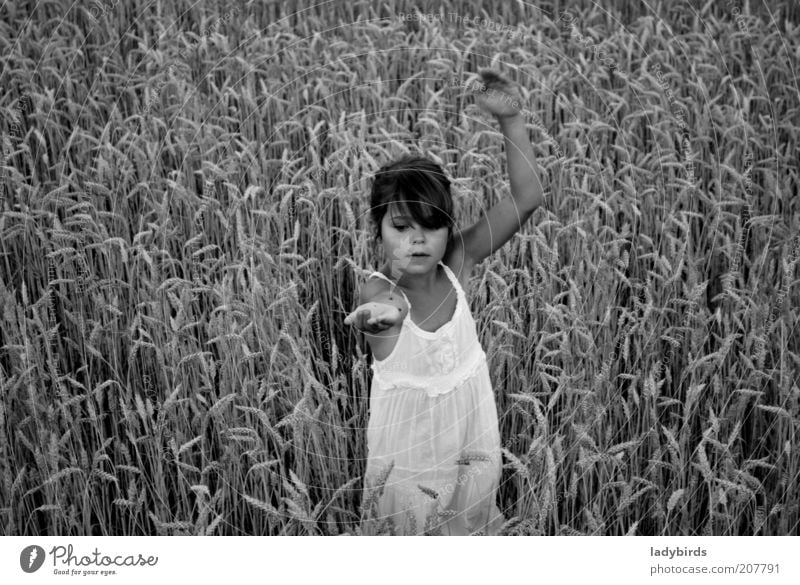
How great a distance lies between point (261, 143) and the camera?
7.55 feet

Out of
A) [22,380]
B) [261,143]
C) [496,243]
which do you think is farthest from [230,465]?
[261,143]

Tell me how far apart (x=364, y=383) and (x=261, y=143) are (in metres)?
0.73

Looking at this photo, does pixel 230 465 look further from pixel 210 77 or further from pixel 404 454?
pixel 210 77

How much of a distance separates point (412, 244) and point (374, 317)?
0.67 feet

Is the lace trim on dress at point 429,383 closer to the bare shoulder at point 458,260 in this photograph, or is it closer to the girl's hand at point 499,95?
the bare shoulder at point 458,260

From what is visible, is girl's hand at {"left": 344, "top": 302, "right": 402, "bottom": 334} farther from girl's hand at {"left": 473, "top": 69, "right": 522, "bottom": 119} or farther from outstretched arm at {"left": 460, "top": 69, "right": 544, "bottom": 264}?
girl's hand at {"left": 473, "top": 69, "right": 522, "bottom": 119}

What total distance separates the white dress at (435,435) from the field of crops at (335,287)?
0.07 m

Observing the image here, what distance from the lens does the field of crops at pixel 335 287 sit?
186cm

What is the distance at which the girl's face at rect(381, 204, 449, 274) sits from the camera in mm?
1691

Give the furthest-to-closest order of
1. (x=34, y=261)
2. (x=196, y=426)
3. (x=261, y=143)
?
(x=261, y=143), (x=34, y=261), (x=196, y=426)

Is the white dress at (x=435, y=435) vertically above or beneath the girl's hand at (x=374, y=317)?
beneath
